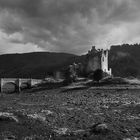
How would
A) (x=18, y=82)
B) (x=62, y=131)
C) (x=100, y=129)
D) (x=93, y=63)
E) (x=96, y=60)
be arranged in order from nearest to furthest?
1. (x=100, y=129)
2. (x=62, y=131)
3. (x=18, y=82)
4. (x=93, y=63)
5. (x=96, y=60)

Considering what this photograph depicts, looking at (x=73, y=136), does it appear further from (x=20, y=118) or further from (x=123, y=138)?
(x=20, y=118)

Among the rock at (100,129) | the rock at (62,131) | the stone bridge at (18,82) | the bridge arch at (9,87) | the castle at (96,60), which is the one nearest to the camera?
the rock at (100,129)

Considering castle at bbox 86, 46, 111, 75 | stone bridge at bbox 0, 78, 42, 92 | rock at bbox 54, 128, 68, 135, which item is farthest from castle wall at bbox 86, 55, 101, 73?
rock at bbox 54, 128, 68, 135

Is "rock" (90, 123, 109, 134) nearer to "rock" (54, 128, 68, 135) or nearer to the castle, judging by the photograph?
"rock" (54, 128, 68, 135)

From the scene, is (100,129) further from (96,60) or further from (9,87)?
(96,60)

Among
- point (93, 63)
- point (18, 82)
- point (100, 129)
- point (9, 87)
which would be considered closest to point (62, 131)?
point (100, 129)

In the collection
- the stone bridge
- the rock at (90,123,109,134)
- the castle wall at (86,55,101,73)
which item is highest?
the castle wall at (86,55,101,73)

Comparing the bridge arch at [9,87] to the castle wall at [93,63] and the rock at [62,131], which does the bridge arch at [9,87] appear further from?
the rock at [62,131]

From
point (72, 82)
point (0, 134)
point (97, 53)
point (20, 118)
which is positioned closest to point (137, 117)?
point (20, 118)

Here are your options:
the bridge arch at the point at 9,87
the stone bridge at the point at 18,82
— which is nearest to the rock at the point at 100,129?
the bridge arch at the point at 9,87

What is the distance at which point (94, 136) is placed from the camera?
20734 mm

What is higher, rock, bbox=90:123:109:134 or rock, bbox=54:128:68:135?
rock, bbox=90:123:109:134

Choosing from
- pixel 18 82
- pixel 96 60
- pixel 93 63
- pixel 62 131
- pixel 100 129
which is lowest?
pixel 62 131

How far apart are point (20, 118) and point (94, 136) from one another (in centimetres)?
888
